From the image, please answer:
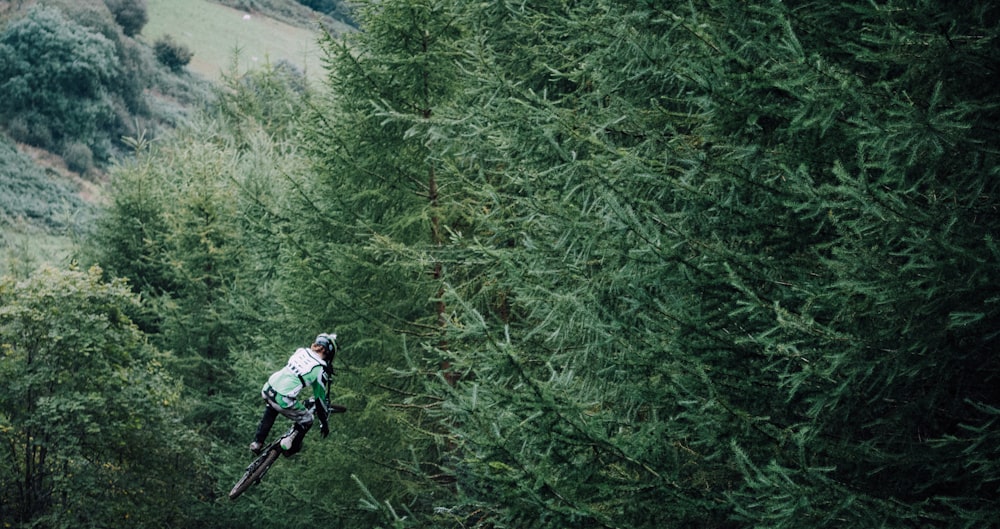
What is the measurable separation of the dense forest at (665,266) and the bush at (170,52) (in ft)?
204

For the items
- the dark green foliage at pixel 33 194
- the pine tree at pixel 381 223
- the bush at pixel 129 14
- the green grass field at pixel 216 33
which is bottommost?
the dark green foliage at pixel 33 194

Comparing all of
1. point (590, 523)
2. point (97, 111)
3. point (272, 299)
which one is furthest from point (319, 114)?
point (97, 111)

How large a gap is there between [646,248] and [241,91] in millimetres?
34902

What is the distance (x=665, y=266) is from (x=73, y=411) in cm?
1348

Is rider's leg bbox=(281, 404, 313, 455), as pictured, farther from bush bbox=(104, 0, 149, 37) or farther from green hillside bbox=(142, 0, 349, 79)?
green hillside bbox=(142, 0, 349, 79)

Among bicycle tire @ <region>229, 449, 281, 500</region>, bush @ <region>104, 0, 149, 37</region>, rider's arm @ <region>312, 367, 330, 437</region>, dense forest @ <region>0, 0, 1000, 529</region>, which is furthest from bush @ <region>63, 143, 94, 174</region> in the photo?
rider's arm @ <region>312, 367, 330, 437</region>

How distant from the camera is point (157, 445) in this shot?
53.3ft

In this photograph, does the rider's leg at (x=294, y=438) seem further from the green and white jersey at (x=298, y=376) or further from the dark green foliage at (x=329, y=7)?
the dark green foliage at (x=329, y=7)

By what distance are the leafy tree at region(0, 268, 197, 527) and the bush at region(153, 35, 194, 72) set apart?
58.1 meters

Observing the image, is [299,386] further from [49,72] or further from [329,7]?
[329,7]

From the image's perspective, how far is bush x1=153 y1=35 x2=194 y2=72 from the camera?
2665 inches

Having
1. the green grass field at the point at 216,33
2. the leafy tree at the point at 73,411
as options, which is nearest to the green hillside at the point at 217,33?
the green grass field at the point at 216,33

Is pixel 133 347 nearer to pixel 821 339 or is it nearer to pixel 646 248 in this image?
pixel 646 248

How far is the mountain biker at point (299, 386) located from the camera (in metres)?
5.59
